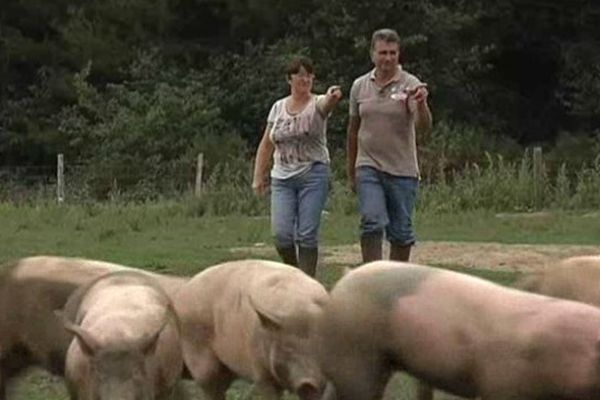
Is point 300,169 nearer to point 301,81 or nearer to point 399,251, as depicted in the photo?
point 301,81

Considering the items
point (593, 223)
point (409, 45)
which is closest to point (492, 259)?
point (593, 223)

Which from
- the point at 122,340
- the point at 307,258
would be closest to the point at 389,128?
the point at 307,258

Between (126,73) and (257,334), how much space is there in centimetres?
3033

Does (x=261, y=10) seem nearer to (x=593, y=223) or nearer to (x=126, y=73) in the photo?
(x=126, y=73)

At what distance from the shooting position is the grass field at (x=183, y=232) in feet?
53.0

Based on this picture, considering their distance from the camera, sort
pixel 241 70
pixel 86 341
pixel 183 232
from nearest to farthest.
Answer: pixel 86 341
pixel 183 232
pixel 241 70

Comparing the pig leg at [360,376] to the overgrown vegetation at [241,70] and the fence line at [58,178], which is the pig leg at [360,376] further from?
the overgrown vegetation at [241,70]

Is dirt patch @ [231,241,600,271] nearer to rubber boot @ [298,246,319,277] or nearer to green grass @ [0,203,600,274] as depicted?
green grass @ [0,203,600,274]

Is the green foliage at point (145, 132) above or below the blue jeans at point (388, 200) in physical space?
below

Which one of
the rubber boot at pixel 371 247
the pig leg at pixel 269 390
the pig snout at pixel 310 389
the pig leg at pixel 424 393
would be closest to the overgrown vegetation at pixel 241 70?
the rubber boot at pixel 371 247

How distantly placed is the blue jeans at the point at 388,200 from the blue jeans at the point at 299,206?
27 cm

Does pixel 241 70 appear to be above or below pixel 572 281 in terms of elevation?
below

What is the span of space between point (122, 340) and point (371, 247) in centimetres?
371

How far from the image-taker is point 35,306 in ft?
28.2
